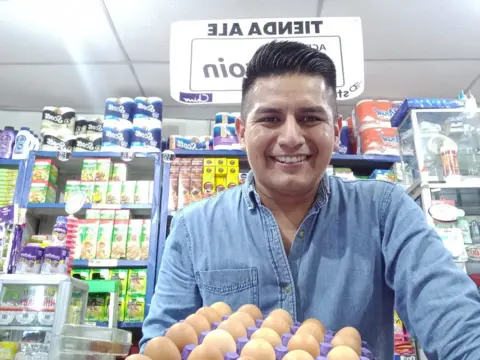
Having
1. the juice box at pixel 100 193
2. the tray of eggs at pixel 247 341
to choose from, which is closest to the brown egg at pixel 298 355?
the tray of eggs at pixel 247 341

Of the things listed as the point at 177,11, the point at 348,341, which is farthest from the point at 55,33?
the point at 348,341

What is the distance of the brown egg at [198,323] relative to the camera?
76 centimetres

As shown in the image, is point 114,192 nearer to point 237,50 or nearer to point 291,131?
point 237,50

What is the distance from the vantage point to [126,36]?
10.0ft

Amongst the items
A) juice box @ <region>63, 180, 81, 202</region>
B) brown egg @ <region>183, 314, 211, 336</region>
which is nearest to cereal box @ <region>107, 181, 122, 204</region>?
juice box @ <region>63, 180, 81, 202</region>

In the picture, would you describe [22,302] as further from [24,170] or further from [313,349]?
[313,349]

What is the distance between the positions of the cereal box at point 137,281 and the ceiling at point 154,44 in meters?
1.53

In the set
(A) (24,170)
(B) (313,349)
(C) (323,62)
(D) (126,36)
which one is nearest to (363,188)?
(C) (323,62)

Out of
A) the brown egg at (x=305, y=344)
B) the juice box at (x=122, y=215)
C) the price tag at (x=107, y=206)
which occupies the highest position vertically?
the price tag at (x=107, y=206)

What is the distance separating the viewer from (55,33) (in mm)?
3043

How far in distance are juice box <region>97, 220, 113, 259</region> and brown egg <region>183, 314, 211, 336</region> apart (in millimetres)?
2526

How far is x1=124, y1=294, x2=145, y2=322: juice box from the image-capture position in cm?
303

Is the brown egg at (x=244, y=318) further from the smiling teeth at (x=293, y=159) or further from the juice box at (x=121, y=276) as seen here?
the juice box at (x=121, y=276)

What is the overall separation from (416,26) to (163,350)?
9.49 ft
